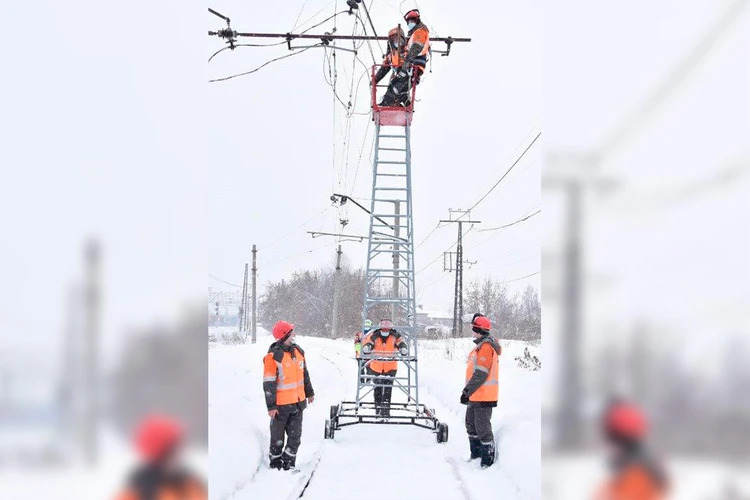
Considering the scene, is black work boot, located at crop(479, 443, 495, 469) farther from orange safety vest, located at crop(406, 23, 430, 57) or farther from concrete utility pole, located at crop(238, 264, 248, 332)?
concrete utility pole, located at crop(238, 264, 248, 332)

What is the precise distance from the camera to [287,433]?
24.3 ft

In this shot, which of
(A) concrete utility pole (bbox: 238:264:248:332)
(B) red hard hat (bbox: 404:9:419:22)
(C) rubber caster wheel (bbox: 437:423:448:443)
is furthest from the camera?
(A) concrete utility pole (bbox: 238:264:248:332)

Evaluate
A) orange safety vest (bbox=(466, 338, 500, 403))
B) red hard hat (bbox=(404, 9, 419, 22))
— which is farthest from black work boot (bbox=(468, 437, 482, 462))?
red hard hat (bbox=(404, 9, 419, 22))

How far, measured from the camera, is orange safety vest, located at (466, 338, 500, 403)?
7430 mm

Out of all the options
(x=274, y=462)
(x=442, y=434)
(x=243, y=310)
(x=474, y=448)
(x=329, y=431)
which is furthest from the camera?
(x=243, y=310)

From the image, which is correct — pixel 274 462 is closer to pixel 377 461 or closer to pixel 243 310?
pixel 377 461
